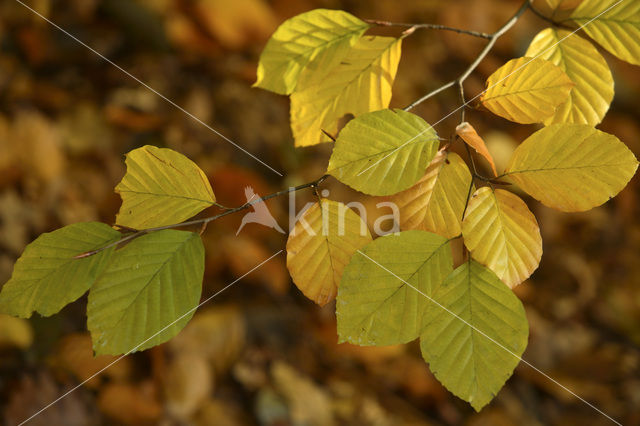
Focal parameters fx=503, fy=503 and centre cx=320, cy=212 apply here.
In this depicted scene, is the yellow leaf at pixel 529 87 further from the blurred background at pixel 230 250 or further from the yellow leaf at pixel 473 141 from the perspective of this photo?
the blurred background at pixel 230 250

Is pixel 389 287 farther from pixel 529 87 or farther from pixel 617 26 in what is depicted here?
pixel 617 26

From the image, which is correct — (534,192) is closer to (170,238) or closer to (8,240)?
(170,238)

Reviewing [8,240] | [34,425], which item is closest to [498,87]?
[34,425]

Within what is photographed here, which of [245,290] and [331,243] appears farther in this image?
[245,290]

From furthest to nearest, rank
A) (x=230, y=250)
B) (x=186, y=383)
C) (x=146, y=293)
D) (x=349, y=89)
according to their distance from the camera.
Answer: (x=230, y=250) < (x=186, y=383) < (x=349, y=89) < (x=146, y=293)

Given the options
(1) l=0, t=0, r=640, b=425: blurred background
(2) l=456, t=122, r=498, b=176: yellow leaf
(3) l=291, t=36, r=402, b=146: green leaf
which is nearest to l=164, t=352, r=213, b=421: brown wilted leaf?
(1) l=0, t=0, r=640, b=425: blurred background

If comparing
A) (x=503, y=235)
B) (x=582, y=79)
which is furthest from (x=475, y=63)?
(x=503, y=235)

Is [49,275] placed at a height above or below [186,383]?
above
